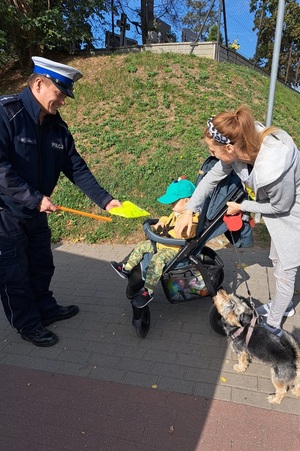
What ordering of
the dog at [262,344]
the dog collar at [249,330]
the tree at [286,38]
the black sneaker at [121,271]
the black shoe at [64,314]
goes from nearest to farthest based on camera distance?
the dog at [262,344] → the dog collar at [249,330] → the black sneaker at [121,271] → the black shoe at [64,314] → the tree at [286,38]

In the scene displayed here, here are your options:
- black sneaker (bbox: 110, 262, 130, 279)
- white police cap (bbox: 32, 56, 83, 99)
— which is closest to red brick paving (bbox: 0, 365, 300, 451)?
black sneaker (bbox: 110, 262, 130, 279)

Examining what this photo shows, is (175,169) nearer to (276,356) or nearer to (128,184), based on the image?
(128,184)

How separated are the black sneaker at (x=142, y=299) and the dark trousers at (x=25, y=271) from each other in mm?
974

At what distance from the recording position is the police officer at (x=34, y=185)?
2.63 m

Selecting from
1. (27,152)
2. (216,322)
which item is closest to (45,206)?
(27,152)

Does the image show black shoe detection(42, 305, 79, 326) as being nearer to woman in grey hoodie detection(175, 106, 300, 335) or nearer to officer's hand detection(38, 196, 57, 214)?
officer's hand detection(38, 196, 57, 214)

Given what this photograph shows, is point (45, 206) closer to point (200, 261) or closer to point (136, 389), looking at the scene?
point (200, 261)

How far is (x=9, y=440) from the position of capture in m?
2.28

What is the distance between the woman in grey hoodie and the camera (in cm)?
230

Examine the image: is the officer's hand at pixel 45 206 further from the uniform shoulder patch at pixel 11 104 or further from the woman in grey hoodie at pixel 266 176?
the woman in grey hoodie at pixel 266 176

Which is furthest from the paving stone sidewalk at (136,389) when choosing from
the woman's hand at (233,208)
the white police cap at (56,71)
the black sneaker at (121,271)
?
the white police cap at (56,71)

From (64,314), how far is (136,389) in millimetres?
1308

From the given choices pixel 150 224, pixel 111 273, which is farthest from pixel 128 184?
pixel 150 224

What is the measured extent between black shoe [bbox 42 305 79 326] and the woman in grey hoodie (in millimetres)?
1606
